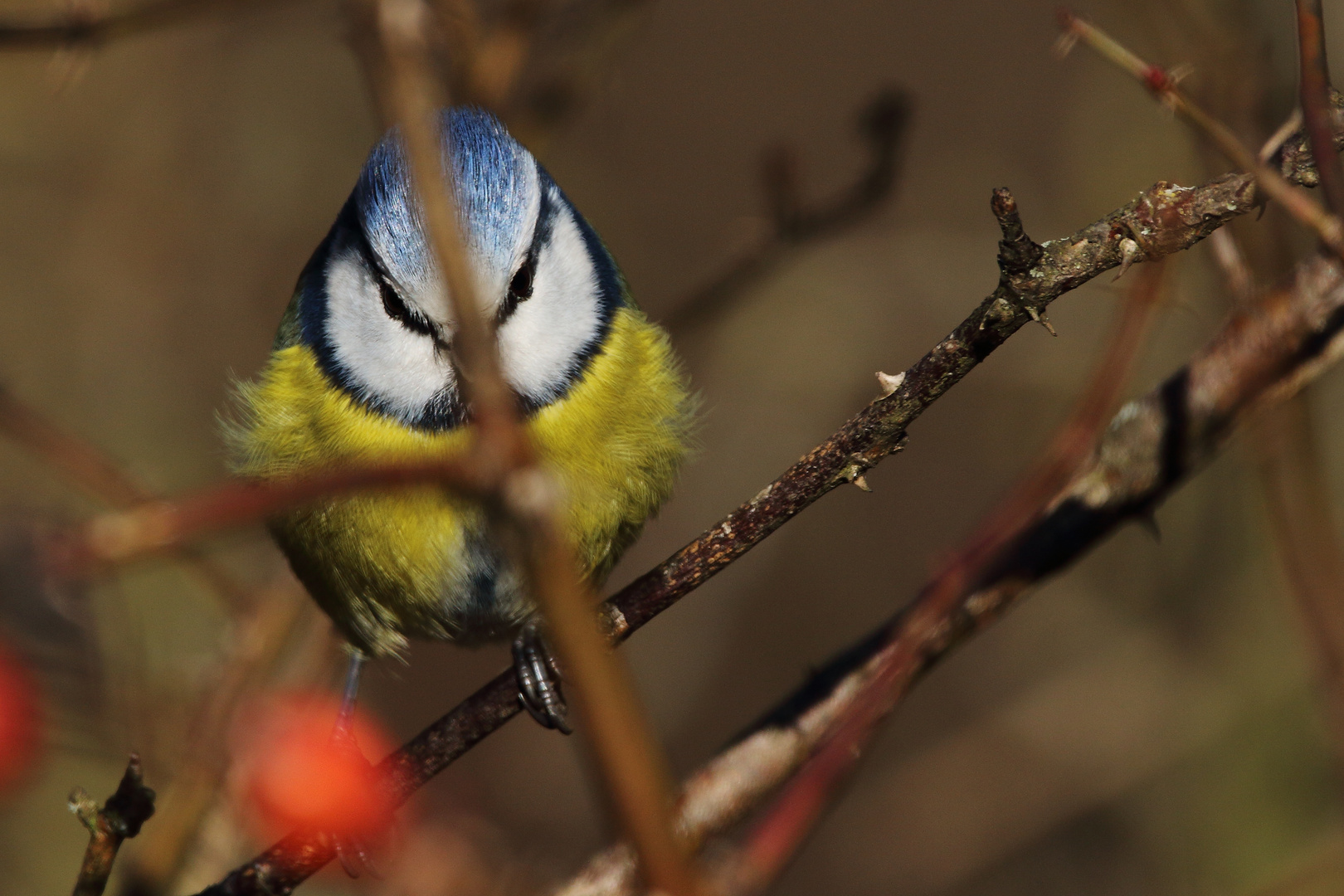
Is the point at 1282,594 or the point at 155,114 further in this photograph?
the point at 155,114

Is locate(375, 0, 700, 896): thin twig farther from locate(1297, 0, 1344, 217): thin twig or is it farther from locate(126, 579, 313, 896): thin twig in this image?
locate(126, 579, 313, 896): thin twig

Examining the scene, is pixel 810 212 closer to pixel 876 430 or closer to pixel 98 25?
pixel 98 25

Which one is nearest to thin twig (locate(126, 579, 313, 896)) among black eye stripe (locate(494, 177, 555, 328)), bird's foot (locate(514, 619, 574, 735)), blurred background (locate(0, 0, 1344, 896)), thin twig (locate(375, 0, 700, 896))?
blurred background (locate(0, 0, 1344, 896))

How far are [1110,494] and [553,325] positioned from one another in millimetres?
1125

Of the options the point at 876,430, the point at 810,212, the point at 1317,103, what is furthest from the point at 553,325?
the point at 1317,103

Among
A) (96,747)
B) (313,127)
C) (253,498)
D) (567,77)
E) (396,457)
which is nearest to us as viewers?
(253,498)

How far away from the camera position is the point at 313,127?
4.50m

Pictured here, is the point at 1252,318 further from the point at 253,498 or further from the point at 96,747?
the point at 96,747

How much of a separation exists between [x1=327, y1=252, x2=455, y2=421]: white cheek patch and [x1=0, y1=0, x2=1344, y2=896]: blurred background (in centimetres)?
62

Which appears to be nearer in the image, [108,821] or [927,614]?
[927,614]

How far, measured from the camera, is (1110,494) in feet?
6.63

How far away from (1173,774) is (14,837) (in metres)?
3.28

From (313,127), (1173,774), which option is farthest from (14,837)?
(1173,774)

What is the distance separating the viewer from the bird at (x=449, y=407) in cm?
239
